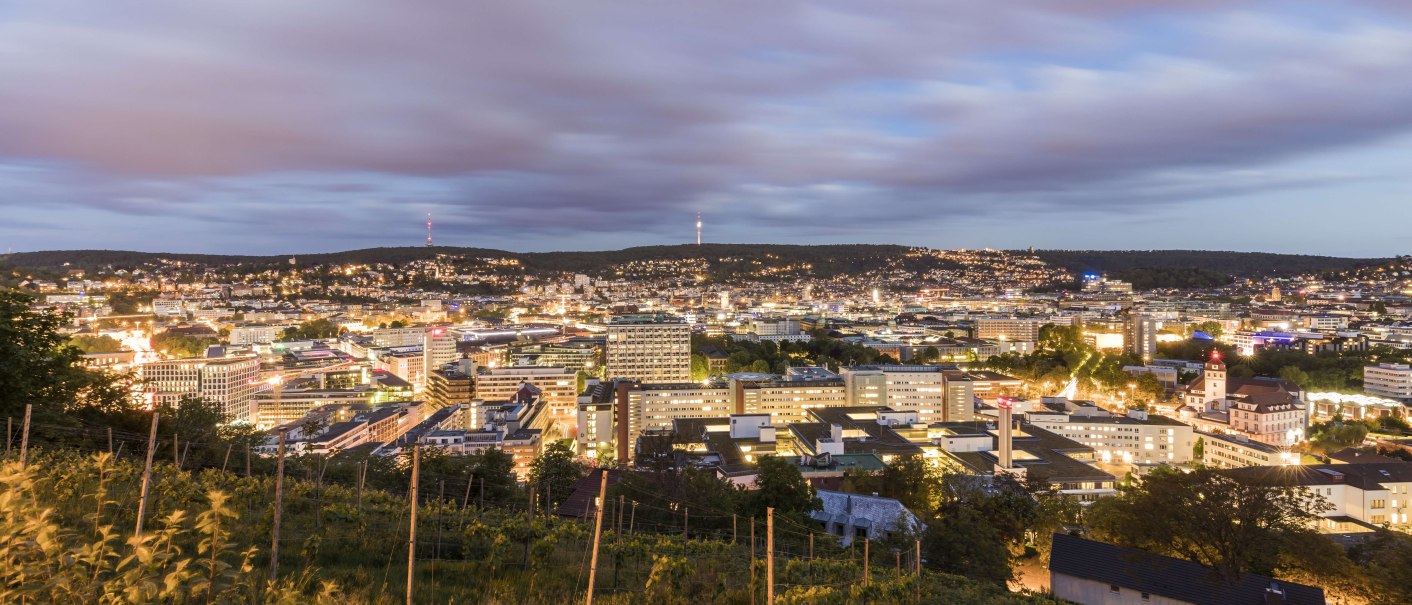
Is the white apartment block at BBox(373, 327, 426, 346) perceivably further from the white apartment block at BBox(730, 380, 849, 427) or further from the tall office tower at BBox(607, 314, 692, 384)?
the white apartment block at BBox(730, 380, 849, 427)

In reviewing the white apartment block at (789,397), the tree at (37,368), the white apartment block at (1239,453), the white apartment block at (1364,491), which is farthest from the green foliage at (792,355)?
the tree at (37,368)

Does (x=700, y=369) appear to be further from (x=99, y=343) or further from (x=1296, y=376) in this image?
(x=99, y=343)

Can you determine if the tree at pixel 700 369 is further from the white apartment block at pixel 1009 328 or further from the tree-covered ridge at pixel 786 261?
the tree-covered ridge at pixel 786 261

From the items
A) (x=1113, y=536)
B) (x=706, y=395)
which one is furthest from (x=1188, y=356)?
(x=1113, y=536)

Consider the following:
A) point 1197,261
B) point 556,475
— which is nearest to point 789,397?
point 556,475

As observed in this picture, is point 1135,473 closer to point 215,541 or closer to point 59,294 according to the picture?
point 215,541

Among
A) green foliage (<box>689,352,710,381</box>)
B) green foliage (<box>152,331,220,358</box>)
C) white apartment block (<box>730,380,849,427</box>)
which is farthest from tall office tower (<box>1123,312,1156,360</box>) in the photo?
green foliage (<box>152,331,220,358</box>)

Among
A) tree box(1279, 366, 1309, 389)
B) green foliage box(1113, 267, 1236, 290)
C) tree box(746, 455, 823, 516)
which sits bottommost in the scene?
tree box(1279, 366, 1309, 389)

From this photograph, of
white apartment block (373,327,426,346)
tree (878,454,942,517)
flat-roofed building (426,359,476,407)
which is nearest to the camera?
tree (878,454,942,517)
